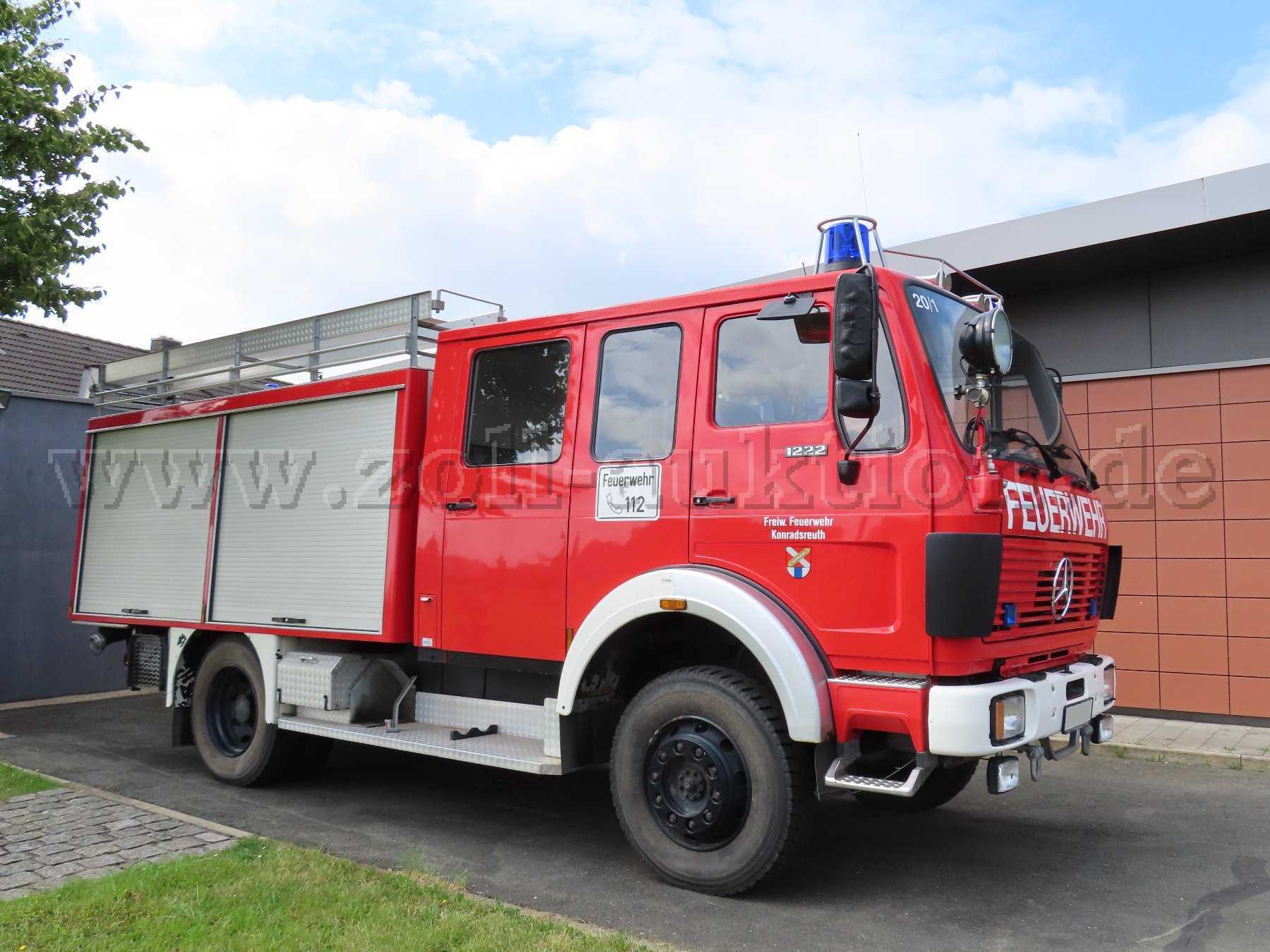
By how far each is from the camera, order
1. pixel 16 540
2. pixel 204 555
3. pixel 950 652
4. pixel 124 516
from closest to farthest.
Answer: pixel 950 652, pixel 204 555, pixel 124 516, pixel 16 540

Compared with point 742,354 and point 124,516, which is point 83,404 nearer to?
point 124,516

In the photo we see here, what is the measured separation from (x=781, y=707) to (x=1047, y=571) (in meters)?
1.38

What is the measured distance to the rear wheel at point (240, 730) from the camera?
22.2 feet

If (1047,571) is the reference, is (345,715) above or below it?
below

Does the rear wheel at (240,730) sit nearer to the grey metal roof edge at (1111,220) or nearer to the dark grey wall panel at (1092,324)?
the grey metal roof edge at (1111,220)

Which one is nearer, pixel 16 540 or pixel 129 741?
pixel 129 741

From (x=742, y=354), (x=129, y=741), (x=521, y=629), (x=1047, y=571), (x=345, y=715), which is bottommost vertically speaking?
(x=129, y=741)

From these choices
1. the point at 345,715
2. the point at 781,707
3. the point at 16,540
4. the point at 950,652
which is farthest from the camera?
the point at 16,540

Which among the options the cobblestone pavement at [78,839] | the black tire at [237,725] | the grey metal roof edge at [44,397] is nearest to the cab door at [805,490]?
the cobblestone pavement at [78,839]

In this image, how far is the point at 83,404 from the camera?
37.6 ft

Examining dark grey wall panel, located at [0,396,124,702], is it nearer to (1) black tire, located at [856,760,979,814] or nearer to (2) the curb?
(1) black tire, located at [856,760,979,814]

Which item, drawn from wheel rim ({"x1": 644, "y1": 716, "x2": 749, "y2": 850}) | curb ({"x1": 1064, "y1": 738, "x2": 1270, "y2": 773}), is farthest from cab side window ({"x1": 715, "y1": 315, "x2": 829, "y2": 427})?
curb ({"x1": 1064, "y1": 738, "x2": 1270, "y2": 773})

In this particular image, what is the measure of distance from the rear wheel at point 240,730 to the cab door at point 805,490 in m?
3.54

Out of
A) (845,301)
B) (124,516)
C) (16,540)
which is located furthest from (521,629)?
(16,540)
